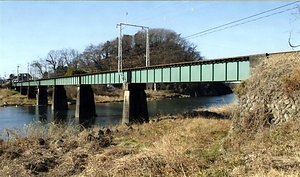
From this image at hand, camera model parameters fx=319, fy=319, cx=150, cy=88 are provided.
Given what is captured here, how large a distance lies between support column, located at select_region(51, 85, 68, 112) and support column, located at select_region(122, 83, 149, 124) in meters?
27.0

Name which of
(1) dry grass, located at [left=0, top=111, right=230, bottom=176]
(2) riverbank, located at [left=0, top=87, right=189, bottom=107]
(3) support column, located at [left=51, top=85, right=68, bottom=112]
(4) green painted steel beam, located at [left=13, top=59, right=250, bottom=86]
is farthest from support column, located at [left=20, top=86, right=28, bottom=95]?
(1) dry grass, located at [left=0, top=111, right=230, bottom=176]

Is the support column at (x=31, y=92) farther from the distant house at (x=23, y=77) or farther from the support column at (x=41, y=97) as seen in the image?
the distant house at (x=23, y=77)

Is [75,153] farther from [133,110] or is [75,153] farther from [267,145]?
[133,110]

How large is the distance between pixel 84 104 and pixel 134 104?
52.0 feet

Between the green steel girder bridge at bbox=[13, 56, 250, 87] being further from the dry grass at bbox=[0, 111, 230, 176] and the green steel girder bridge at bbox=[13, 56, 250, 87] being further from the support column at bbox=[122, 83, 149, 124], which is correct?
the dry grass at bbox=[0, 111, 230, 176]


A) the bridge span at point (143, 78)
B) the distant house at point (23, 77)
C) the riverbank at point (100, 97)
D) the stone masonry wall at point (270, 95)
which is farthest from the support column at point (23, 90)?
the stone masonry wall at point (270, 95)

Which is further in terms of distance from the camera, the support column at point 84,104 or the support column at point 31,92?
the support column at point 31,92

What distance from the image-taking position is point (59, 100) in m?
59.0

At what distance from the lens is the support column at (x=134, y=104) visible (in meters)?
33.3

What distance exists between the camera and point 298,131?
10.0 m

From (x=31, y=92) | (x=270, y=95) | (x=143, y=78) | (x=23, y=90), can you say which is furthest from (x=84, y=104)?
(x=23, y=90)

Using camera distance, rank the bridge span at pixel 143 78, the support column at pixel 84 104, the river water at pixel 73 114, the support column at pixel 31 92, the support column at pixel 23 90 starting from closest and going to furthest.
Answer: the bridge span at pixel 143 78 → the river water at pixel 73 114 → the support column at pixel 84 104 → the support column at pixel 31 92 → the support column at pixel 23 90

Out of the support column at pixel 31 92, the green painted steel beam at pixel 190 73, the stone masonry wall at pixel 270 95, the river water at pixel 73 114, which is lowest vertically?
the river water at pixel 73 114

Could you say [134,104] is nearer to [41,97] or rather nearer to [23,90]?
[41,97]
